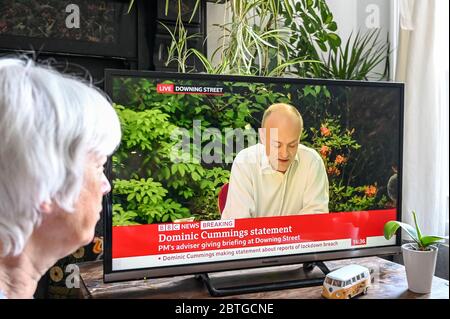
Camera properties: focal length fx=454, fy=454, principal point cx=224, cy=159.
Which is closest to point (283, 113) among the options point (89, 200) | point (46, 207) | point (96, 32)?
point (89, 200)

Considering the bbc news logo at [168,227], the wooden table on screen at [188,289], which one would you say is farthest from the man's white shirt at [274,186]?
the wooden table on screen at [188,289]

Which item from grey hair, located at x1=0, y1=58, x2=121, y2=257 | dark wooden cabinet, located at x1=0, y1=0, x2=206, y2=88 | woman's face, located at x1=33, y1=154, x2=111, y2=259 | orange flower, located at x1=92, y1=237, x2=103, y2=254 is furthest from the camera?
dark wooden cabinet, located at x1=0, y1=0, x2=206, y2=88

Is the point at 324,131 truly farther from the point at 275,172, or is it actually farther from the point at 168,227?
the point at 168,227

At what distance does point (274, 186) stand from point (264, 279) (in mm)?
340

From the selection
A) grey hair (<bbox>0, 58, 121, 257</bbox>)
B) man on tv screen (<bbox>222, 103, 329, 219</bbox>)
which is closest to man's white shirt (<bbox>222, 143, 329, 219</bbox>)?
man on tv screen (<bbox>222, 103, 329, 219</bbox>)

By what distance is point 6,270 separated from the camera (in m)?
0.88

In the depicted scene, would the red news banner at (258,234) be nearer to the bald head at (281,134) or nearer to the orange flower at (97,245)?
the bald head at (281,134)

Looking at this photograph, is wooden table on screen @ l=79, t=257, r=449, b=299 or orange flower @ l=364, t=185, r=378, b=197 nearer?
wooden table on screen @ l=79, t=257, r=449, b=299

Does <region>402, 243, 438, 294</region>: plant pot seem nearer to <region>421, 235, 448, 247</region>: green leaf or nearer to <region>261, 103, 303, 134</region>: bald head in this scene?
<region>421, 235, 448, 247</region>: green leaf

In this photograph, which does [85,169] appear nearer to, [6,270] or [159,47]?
[6,270]

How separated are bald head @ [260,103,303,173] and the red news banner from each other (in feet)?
0.67

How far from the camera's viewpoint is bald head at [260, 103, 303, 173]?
1.52 m

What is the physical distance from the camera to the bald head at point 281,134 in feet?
4.97

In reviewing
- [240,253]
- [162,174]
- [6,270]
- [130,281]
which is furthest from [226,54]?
[6,270]
